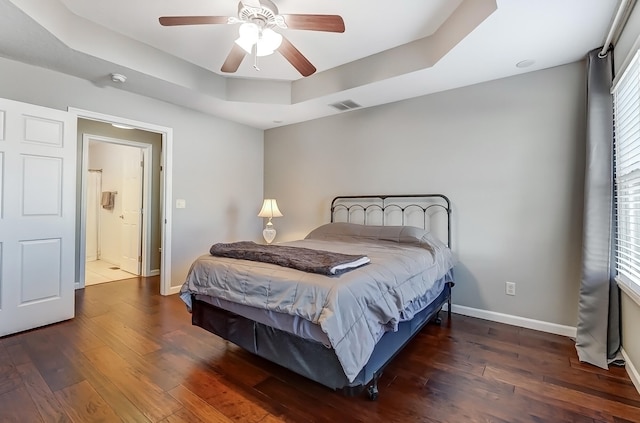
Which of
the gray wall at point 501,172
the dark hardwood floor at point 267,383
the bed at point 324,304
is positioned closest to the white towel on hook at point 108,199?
the dark hardwood floor at point 267,383

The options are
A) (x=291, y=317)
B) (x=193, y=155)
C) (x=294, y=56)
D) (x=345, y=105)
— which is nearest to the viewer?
(x=291, y=317)

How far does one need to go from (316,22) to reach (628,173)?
7.70 feet

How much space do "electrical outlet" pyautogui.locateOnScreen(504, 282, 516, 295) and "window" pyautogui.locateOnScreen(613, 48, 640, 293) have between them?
84 cm

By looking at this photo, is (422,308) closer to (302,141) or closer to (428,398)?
(428,398)

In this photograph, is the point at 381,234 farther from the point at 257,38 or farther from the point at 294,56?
the point at 257,38

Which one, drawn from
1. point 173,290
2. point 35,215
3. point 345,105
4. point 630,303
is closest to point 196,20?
point 345,105

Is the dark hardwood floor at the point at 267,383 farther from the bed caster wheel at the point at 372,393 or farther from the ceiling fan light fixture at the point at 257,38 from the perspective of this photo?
the ceiling fan light fixture at the point at 257,38

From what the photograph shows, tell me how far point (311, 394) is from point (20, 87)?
3629 mm

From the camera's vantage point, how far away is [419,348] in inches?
96.6

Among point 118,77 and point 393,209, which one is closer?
point 118,77

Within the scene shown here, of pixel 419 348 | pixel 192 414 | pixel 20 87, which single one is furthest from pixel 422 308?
pixel 20 87

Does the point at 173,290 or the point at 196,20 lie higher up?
the point at 196,20

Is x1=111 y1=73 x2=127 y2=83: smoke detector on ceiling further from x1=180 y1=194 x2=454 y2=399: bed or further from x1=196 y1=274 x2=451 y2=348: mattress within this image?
x1=196 y1=274 x2=451 y2=348: mattress

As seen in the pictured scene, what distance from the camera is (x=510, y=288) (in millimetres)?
2965
